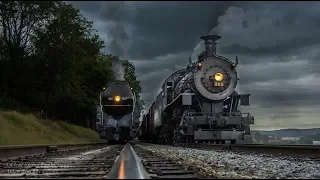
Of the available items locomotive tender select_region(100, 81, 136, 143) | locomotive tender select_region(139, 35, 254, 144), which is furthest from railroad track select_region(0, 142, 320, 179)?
locomotive tender select_region(100, 81, 136, 143)

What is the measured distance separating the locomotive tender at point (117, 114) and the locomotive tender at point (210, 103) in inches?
183

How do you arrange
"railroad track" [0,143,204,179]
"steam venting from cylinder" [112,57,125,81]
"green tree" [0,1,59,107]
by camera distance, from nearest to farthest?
"railroad track" [0,143,204,179] < "green tree" [0,1,59,107] < "steam venting from cylinder" [112,57,125,81]

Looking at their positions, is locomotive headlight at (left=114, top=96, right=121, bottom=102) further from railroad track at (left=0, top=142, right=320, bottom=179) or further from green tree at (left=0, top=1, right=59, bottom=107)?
railroad track at (left=0, top=142, right=320, bottom=179)

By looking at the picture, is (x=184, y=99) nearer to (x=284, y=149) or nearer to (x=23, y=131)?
(x=23, y=131)

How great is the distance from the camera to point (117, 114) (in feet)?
84.3

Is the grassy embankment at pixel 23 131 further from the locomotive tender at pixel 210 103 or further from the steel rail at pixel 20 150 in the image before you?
the locomotive tender at pixel 210 103

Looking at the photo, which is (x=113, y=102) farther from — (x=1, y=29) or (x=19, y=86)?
(x=1, y=29)

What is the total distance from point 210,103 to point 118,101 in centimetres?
712

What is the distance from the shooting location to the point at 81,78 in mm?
40531

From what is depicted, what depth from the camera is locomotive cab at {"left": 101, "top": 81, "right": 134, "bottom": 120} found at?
83.8 ft

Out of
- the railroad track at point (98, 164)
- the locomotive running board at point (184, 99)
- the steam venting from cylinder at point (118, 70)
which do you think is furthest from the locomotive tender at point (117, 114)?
the railroad track at point (98, 164)

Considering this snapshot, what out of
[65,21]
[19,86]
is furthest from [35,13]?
[19,86]

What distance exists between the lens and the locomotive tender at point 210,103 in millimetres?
19125

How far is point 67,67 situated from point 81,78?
5460 millimetres
